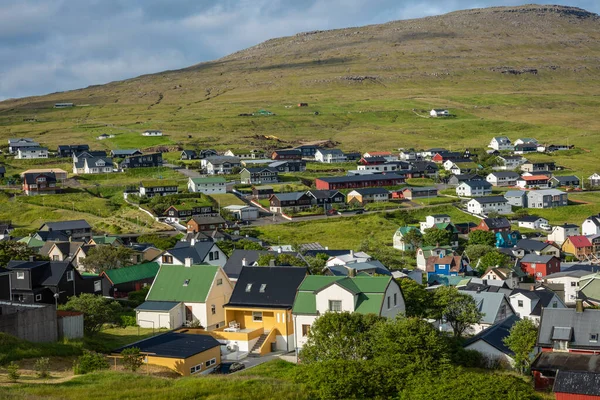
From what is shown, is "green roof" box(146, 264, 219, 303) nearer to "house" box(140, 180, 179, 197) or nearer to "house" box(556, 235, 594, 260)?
"house" box(556, 235, 594, 260)

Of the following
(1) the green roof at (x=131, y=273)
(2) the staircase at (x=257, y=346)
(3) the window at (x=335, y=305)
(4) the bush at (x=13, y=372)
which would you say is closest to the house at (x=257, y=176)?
(1) the green roof at (x=131, y=273)

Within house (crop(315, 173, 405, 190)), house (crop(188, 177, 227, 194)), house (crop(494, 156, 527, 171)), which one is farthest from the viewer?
house (crop(494, 156, 527, 171))

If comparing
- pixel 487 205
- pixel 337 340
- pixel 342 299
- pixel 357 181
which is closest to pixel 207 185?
pixel 357 181

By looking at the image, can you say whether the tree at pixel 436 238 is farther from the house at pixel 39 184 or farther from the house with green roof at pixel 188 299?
the house at pixel 39 184

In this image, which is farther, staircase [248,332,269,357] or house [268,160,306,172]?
house [268,160,306,172]

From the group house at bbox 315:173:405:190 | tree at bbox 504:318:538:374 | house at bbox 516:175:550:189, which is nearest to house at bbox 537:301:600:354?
tree at bbox 504:318:538:374
